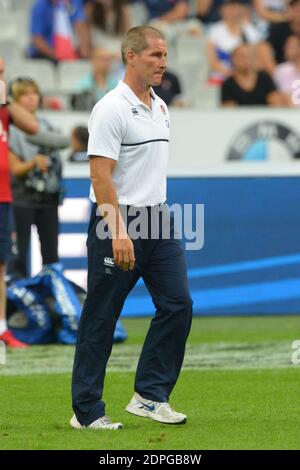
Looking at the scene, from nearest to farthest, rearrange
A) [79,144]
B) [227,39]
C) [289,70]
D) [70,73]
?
[79,144], [70,73], [289,70], [227,39]

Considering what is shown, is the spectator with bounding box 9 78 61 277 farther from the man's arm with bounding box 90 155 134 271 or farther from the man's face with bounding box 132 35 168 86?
the man's arm with bounding box 90 155 134 271

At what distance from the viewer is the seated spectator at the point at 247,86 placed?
15.8 metres

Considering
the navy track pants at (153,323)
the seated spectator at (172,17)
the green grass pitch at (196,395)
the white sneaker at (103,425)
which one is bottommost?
the green grass pitch at (196,395)

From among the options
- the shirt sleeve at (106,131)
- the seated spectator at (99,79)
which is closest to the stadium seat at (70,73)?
the seated spectator at (99,79)

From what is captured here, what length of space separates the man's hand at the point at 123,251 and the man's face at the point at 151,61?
86 cm

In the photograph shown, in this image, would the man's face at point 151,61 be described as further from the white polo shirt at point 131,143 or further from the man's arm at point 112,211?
the man's arm at point 112,211

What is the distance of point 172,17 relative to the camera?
1764 cm

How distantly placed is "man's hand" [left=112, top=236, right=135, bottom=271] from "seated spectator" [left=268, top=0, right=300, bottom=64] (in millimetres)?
10915

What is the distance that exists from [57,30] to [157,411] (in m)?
10.4

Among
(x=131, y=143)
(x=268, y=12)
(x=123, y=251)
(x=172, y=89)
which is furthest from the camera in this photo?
(x=268, y=12)

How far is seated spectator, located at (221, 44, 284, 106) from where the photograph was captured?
51.8 ft

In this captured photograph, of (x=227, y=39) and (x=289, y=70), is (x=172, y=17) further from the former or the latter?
(x=289, y=70)

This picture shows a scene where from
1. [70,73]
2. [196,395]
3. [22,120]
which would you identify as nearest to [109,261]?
[196,395]
